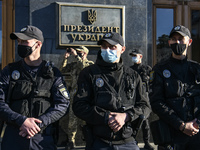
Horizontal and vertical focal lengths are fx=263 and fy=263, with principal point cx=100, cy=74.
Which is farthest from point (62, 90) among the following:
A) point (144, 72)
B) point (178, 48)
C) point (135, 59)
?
point (135, 59)

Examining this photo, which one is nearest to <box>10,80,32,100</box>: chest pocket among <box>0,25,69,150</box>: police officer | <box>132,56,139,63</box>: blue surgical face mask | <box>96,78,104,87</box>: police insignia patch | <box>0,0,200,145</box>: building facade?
<box>0,25,69,150</box>: police officer

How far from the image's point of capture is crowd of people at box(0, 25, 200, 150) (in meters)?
2.73

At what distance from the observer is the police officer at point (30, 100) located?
8.80 feet

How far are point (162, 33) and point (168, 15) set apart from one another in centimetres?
60

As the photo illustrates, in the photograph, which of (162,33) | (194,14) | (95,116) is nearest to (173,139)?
(95,116)

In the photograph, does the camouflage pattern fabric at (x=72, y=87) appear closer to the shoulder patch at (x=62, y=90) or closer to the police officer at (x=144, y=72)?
the police officer at (x=144, y=72)

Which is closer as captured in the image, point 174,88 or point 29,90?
point 29,90

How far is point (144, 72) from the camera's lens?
20.5 ft

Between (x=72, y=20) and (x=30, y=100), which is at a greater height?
(x=72, y=20)

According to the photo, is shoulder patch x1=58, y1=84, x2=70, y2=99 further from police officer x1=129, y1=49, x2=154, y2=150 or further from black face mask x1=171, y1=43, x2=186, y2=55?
police officer x1=129, y1=49, x2=154, y2=150

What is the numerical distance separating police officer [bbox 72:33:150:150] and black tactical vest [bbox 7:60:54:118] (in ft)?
1.11

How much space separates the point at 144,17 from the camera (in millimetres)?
6895

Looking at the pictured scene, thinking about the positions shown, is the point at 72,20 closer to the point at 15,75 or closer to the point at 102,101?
the point at 15,75

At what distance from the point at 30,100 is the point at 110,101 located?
2.79ft
